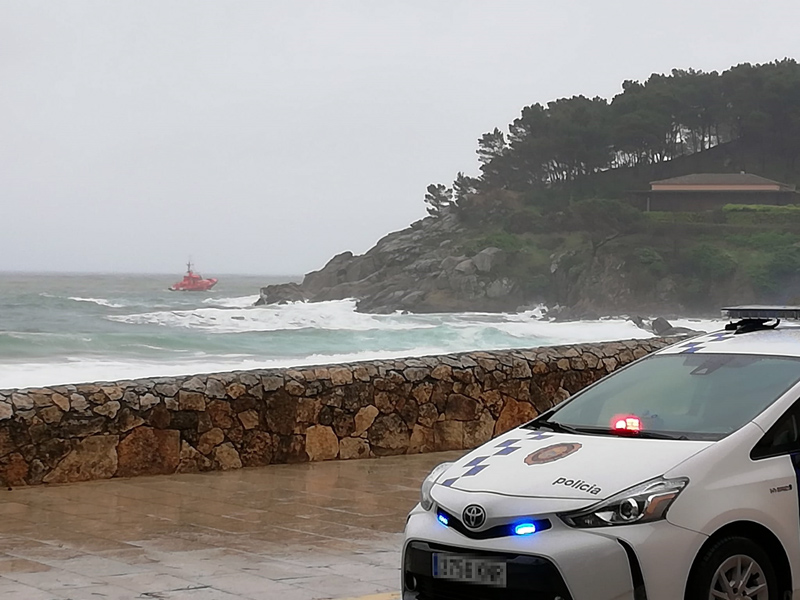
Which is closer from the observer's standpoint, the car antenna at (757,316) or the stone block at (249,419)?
the car antenna at (757,316)

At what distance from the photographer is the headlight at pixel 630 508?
4.82m

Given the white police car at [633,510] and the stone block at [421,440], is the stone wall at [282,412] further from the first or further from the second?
the white police car at [633,510]

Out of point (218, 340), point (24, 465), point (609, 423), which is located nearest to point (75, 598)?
point (609, 423)

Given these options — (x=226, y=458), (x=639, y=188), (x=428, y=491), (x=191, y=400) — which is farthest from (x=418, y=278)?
(x=428, y=491)

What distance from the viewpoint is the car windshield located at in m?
5.55

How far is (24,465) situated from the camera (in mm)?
9625

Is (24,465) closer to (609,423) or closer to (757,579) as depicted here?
(609,423)

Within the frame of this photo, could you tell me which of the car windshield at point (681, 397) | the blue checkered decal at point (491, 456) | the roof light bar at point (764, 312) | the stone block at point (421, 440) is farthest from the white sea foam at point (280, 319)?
the blue checkered decal at point (491, 456)

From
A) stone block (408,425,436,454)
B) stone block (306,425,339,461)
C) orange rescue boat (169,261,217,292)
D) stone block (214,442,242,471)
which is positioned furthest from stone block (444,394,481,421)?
orange rescue boat (169,261,217,292)

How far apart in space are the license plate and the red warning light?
3.59 feet

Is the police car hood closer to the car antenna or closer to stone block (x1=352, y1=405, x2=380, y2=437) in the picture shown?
the car antenna

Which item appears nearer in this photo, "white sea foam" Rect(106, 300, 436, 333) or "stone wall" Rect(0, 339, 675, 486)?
"stone wall" Rect(0, 339, 675, 486)

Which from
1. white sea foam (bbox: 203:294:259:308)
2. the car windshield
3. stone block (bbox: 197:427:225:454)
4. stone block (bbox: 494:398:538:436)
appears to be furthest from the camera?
white sea foam (bbox: 203:294:259:308)

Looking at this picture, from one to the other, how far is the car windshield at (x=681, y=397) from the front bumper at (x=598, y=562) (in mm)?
747
